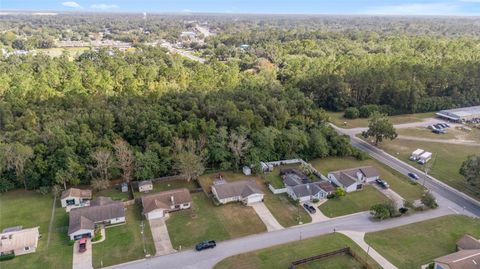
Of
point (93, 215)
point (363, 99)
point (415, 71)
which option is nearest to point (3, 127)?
point (93, 215)

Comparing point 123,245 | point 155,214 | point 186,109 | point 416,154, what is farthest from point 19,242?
point 416,154

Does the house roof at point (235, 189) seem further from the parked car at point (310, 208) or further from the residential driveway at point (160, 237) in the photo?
the residential driveway at point (160, 237)

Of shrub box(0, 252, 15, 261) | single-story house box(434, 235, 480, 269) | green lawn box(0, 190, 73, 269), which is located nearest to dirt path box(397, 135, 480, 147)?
single-story house box(434, 235, 480, 269)

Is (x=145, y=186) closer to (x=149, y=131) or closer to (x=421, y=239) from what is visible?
(x=149, y=131)

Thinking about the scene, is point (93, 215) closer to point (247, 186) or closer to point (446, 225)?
point (247, 186)

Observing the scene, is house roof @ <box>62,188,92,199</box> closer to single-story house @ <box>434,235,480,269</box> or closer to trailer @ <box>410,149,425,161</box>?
single-story house @ <box>434,235,480,269</box>

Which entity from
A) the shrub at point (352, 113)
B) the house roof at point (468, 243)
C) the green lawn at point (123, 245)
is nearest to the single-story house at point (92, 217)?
the green lawn at point (123, 245)
